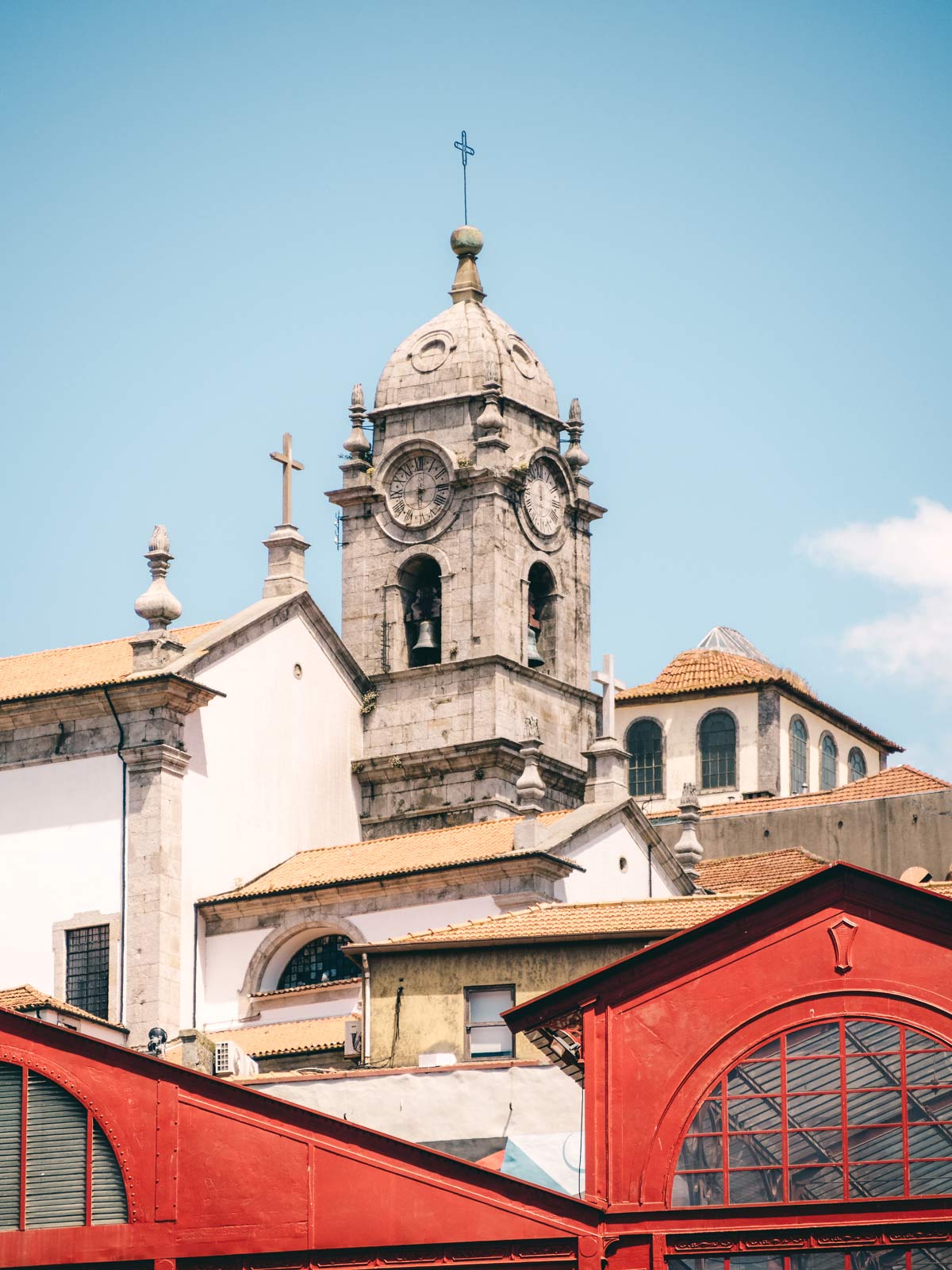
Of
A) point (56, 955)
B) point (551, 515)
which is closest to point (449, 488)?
point (551, 515)

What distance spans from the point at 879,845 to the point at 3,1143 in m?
27.5

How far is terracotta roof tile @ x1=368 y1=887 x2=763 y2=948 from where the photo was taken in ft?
137

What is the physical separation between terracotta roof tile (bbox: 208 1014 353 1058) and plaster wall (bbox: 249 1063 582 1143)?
522cm

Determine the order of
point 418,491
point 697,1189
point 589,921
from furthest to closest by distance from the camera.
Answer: point 418,491, point 589,921, point 697,1189

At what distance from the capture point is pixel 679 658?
71.4 meters

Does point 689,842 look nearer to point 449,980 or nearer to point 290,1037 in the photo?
point 290,1037

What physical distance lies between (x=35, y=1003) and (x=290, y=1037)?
4241 mm

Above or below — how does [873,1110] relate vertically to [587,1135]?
above

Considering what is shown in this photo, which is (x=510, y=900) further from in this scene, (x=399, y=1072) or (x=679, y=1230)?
(x=679, y=1230)

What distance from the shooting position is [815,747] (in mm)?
69812

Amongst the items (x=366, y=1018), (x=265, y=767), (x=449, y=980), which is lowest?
(x=366, y=1018)

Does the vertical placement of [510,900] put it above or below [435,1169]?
above

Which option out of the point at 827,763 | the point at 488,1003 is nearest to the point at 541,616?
the point at 827,763

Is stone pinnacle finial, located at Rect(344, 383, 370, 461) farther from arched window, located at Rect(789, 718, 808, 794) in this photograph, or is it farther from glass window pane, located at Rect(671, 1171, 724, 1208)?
glass window pane, located at Rect(671, 1171, 724, 1208)
